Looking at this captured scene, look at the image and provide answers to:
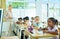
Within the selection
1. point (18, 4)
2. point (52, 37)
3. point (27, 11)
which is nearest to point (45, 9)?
point (27, 11)

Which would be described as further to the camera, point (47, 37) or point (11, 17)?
point (11, 17)

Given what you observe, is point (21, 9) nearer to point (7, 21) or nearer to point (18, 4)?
point (18, 4)

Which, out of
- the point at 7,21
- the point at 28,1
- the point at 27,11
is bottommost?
the point at 7,21

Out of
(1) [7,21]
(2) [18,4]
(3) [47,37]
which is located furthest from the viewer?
(2) [18,4]

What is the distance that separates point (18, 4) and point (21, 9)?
0.97 feet

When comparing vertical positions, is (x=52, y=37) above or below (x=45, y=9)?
below

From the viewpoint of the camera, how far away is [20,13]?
6.88m

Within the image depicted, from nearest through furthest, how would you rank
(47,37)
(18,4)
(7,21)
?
(47,37)
(7,21)
(18,4)

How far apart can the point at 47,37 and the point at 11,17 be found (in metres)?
4.59

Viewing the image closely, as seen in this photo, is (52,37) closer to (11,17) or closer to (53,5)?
(11,17)

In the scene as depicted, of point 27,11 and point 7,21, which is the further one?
point 27,11

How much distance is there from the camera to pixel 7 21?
21.2ft

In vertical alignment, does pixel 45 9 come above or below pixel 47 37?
above

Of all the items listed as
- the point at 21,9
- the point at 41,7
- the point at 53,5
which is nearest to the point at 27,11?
the point at 21,9
